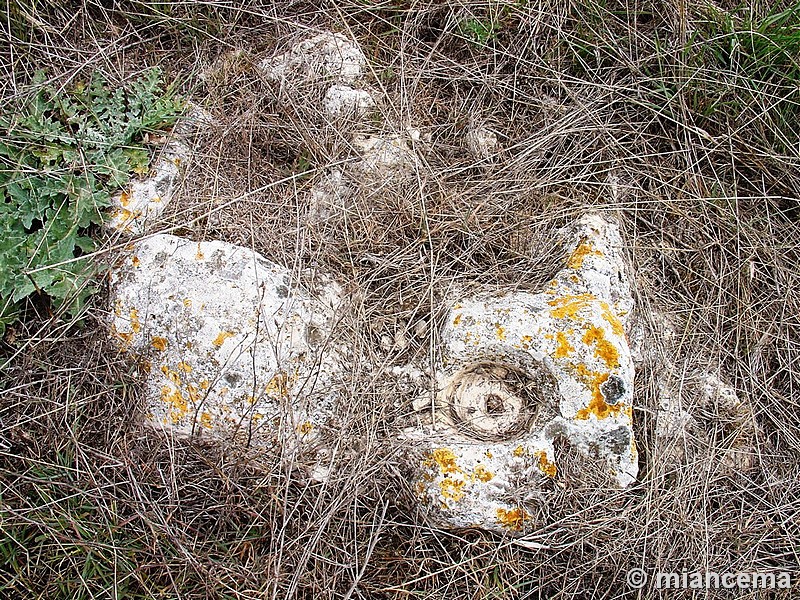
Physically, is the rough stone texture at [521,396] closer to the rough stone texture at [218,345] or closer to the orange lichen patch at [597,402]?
the orange lichen patch at [597,402]

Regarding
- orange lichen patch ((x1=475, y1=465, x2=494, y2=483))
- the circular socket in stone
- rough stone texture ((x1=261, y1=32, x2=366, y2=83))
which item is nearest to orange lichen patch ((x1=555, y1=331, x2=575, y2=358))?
the circular socket in stone

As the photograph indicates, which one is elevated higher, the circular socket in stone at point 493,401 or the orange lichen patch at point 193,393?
the orange lichen patch at point 193,393

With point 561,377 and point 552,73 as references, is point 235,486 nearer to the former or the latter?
point 561,377

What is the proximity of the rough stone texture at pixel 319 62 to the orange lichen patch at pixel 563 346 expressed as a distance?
130 cm

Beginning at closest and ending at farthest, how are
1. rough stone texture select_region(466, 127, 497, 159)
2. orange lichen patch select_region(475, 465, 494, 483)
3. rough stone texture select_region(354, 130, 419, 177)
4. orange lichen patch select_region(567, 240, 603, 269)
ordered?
orange lichen patch select_region(475, 465, 494, 483), orange lichen patch select_region(567, 240, 603, 269), rough stone texture select_region(354, 130, 419, 177), rough stone texture select_region(466, 127, 497, 159)

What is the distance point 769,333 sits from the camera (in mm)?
2316

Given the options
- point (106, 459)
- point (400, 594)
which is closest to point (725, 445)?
point (400, 594)

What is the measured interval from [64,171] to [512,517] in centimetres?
189

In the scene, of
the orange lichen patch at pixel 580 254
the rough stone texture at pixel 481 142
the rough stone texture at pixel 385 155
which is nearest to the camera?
the orange lichen patch at pixel 580 254

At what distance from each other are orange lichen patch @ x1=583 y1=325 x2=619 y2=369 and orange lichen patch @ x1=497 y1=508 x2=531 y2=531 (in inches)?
21.2

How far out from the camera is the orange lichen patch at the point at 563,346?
199cm

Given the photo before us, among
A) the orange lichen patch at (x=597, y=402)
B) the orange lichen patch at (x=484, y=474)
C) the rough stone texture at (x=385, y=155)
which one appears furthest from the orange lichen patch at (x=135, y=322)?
the orange lichen patch at (x=597, y=402)

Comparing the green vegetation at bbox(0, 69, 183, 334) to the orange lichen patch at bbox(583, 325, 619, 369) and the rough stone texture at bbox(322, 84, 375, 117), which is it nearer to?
the rough stone texture at bbox(322, 84, 375, 117)

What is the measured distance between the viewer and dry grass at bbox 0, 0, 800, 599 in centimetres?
200
